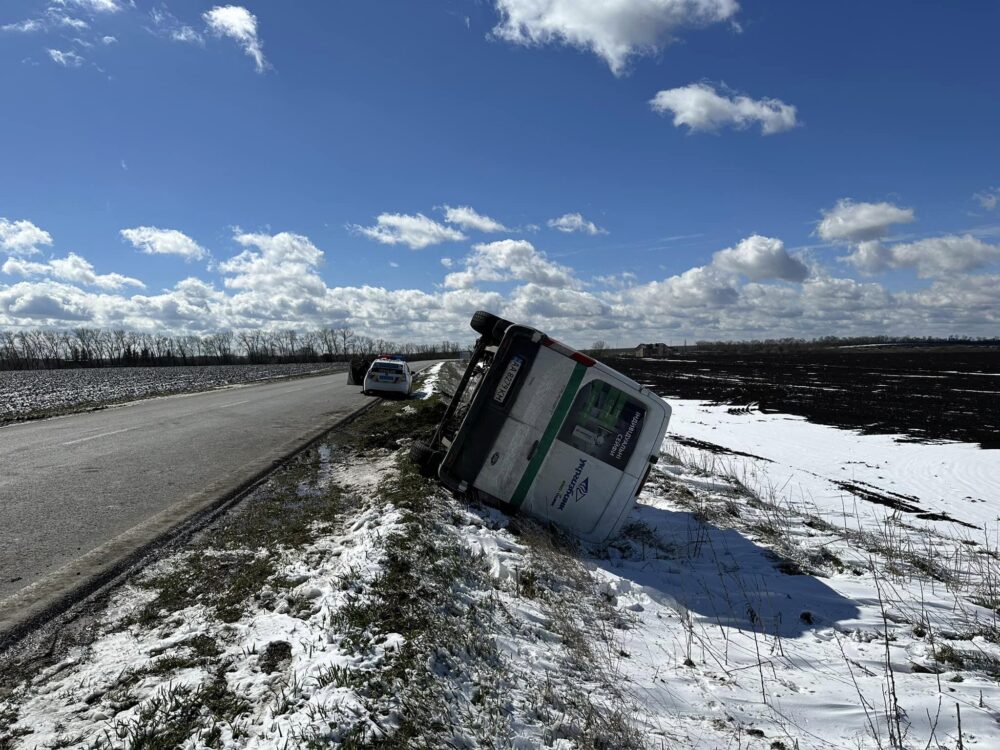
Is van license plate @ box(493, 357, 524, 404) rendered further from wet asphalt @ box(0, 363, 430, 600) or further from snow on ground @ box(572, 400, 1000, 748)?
wet asphalt @ box(0, 363, 430, 600)

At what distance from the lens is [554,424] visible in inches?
231

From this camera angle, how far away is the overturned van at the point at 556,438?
5910 mm

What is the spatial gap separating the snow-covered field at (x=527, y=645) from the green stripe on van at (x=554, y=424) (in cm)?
65

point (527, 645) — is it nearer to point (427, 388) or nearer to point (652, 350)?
point (427, 388)

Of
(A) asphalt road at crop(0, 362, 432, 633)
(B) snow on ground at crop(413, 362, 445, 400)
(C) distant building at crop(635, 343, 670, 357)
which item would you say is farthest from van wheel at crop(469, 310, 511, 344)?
(C) distant building at crop(635, 343, 670, 357)

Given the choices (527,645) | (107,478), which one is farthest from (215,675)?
(107,478)

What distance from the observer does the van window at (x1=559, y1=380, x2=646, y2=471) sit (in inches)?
234

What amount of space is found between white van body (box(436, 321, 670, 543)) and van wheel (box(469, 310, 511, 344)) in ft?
1.91

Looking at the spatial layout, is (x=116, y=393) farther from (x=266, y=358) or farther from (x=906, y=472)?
(x=266, y=358)

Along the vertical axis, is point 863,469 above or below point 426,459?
below

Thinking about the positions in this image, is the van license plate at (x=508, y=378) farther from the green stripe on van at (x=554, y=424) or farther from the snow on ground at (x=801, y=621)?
the snow on ground at (x=801, y=621)

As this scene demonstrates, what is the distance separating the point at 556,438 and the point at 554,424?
152 mm

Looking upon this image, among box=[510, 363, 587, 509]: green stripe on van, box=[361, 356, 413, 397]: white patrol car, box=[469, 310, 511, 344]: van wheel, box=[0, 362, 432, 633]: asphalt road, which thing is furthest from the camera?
box=[361, 356, 413, 397]: white patrol car

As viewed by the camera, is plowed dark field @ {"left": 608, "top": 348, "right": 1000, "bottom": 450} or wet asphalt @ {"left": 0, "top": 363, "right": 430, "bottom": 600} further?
plowed dark field @ {"left": 608, "top": 348, "right": 1000, "bottom": 450}
